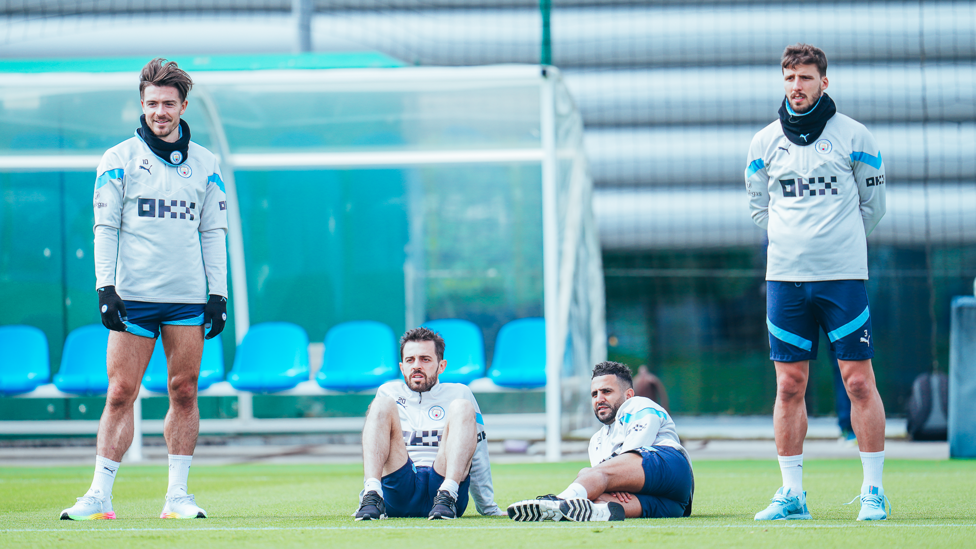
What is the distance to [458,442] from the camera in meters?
3.78

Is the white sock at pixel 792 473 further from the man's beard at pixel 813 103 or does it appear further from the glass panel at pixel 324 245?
the glass panel at pixel 324 245

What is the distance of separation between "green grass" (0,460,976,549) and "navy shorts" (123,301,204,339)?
0.73 meters

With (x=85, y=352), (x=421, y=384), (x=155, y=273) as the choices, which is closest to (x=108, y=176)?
(x=155, y=273)

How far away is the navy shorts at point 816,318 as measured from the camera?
12.0ft

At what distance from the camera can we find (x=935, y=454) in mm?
7344

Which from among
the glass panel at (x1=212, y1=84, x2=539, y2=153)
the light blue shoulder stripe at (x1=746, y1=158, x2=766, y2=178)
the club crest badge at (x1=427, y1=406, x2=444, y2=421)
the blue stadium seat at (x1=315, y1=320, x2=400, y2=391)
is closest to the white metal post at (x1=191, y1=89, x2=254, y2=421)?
the glass panel at (x1=212, y1=84, x2=539, y2=153)

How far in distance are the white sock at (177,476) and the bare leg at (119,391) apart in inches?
7.5

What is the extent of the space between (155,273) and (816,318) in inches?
99.9

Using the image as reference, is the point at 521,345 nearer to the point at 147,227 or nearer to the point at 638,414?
the point at 638,414

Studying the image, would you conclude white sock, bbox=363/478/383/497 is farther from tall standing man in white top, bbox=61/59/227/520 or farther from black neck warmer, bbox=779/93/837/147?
black neck warmer, bbox=779/93/837/147

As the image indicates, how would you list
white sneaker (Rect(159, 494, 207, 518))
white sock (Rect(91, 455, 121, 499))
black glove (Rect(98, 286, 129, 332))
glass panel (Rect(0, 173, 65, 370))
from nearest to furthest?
black glove (Rect(98, 286, 129, 332)), white sock (Rect(91, 455, 121, 499)), white sneaker (Rect(159, 494, 207, 518)), glass panel (Rect(0, 173, 65, 370))

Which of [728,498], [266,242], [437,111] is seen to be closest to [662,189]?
[437,111]

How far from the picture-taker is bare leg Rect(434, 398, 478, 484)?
376 centimetres

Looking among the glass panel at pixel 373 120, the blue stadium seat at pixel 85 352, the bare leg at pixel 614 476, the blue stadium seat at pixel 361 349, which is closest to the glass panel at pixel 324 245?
the glass panel at pixel 373 120
